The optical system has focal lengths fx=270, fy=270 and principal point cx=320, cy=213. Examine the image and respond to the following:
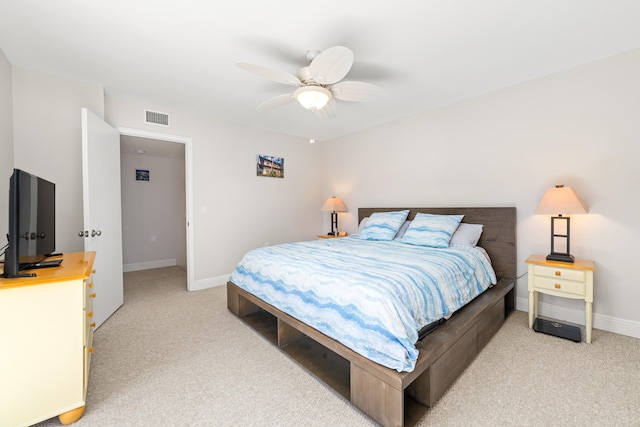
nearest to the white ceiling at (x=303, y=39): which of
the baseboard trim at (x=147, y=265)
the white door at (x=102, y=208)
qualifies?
the white door at (x=102, y=208)

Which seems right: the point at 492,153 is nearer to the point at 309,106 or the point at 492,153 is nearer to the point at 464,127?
the point at 464,127

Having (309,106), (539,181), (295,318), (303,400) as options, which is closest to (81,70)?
→ (309,106)

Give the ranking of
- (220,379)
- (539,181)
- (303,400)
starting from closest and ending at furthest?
(303,400) < (220,379) < (539,181)

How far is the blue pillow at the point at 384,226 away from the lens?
131 inches

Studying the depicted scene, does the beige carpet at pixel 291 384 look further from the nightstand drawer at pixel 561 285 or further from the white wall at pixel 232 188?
the white wall at pixel 232 188

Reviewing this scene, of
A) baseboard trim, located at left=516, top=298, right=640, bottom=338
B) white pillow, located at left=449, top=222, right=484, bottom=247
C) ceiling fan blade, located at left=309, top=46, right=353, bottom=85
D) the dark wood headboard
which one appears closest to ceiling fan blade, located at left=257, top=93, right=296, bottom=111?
ceiling fan blade, located at left=309, top=46, right=353, bottom=85

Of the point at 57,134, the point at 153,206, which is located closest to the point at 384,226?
the point at 57,134

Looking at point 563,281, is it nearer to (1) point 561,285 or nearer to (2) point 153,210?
(1) point 561,285

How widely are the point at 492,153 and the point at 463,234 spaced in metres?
0.98

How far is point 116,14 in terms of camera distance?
1.79 meters

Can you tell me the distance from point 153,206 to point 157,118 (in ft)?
7.90

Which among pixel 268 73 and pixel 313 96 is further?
pixel 313 96

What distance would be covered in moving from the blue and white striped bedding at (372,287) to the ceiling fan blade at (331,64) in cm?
139

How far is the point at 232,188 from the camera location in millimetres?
4031
